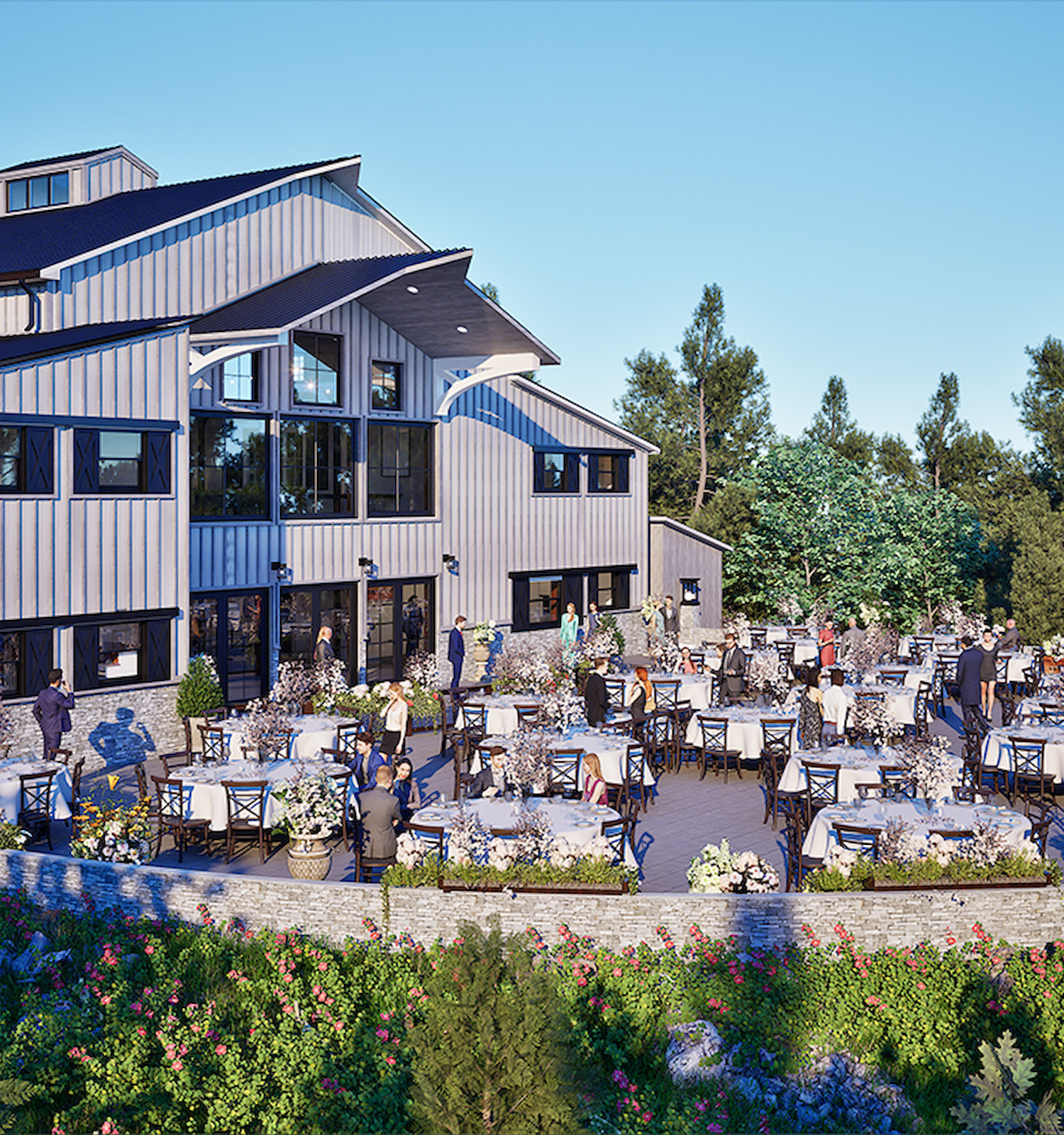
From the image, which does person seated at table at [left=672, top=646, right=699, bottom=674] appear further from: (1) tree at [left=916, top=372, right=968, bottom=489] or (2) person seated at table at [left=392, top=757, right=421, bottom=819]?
(1) tree at [left=916, top=372, right=968, bottom=489]

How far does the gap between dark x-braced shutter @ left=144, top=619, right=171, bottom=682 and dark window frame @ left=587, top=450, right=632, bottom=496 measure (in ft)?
47.4

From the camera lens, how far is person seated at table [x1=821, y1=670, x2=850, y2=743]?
56.6 feet

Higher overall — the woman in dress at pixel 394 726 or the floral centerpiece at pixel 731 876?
the woman in dress at pixel 394 726

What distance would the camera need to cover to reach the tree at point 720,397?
179 ft

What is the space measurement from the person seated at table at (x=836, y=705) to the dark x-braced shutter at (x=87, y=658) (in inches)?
439

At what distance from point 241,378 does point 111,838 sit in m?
12.3

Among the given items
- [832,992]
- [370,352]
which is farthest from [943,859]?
[370,352]

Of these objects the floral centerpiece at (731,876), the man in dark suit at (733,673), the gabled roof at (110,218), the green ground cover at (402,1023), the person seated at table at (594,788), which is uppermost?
the gabled roof at (110,218)

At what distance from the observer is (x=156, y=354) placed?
65.4ft

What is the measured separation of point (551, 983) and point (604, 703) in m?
12.0

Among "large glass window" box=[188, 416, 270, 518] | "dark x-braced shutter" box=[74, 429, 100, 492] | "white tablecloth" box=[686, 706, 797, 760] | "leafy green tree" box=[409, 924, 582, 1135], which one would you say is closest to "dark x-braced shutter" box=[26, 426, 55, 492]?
"dark x-braced shutter" box=[74, 429, 100, 492]

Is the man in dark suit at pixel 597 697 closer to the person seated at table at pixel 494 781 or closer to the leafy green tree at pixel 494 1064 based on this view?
the person seated at table at pixel 494 781

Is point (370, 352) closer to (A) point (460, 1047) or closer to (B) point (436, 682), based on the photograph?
(B) point (436, 682)

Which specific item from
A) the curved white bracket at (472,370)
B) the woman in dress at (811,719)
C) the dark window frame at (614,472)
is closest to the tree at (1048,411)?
the dark window frame at (614,472)
